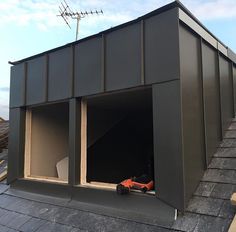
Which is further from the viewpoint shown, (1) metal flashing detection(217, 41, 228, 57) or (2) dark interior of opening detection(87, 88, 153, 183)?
(2) dark interior of opening detection(87, 88, 153, 183)

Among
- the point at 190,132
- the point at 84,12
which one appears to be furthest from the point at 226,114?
the point at 84,12

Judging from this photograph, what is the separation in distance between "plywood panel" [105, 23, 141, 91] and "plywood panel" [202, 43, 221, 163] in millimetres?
1300

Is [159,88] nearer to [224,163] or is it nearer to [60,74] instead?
[224,163]

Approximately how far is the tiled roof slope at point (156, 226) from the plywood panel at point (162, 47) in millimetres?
1787

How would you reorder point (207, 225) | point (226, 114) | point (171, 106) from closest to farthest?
1. point (207, 225)
2. point (171, 106)
3. point (226, 114)

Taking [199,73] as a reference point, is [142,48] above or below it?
above

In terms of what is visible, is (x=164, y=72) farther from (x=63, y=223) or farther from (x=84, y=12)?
(x=84, y=12)

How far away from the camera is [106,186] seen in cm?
547

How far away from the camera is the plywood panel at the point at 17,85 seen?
7539mm

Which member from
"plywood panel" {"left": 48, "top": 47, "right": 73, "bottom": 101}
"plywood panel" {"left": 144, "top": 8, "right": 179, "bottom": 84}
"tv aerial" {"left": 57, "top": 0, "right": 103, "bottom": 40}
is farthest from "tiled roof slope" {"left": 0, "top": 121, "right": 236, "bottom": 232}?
"tv aerial" {"left": 57, "top": 0, "right": 103, "bottom": 40}

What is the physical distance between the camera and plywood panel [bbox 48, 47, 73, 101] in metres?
6.35

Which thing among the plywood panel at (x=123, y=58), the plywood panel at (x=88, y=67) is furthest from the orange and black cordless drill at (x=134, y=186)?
the plywood panel at (x=88, y=67)

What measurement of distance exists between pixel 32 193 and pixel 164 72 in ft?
14.3

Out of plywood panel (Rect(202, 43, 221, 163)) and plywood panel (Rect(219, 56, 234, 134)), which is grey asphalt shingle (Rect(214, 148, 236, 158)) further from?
plywood panel (Rect(219, 56, 234, 134))
